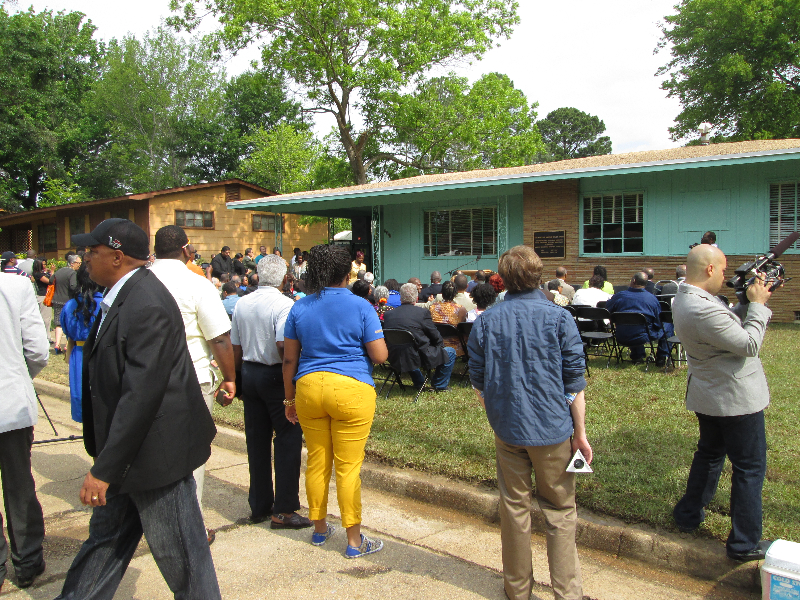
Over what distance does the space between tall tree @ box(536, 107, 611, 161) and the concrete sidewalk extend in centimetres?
7123

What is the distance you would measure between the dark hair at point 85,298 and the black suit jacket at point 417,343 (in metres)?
3.19

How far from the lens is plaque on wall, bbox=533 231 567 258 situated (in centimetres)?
1502

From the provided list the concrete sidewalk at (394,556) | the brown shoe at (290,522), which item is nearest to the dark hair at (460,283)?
the concrete sidewalk at (394,556)

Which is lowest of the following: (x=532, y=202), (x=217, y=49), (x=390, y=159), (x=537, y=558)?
(x=537, y=558)

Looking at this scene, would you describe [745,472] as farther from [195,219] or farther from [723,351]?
[195,219]

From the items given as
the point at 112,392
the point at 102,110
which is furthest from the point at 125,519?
the point at 102,110

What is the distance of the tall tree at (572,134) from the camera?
71875 millimetres

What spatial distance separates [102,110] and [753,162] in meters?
41.9

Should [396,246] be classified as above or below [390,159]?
below

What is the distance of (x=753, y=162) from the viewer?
1205 centimetres

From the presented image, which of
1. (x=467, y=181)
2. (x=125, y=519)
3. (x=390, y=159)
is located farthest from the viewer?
(x=390, y=159)

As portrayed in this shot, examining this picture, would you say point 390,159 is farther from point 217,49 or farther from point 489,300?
point 489,300

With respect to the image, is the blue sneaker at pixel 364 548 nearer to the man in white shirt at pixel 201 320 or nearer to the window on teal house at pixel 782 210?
the man in white shirt at pixel 201 320

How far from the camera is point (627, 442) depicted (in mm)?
5320
